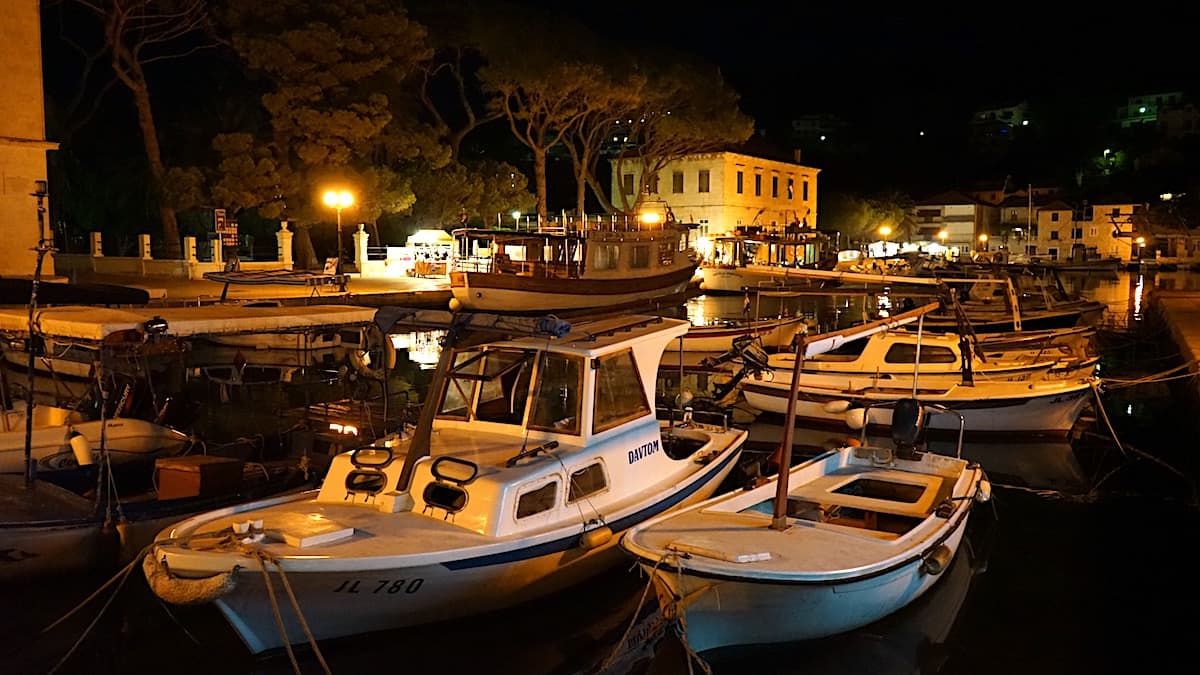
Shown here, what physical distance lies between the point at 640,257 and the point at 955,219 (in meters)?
60.5

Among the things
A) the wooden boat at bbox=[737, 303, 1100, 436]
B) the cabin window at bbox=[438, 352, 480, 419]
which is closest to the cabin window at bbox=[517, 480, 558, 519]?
the cabin window at bbox=[438, 352, 480, 419]

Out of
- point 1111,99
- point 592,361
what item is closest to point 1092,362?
point 592,361

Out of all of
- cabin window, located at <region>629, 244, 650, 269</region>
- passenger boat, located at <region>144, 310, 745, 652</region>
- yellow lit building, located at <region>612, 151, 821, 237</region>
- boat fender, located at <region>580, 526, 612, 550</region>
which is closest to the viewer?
passenger boat, located at <region>144, 310, 745, 652</region>

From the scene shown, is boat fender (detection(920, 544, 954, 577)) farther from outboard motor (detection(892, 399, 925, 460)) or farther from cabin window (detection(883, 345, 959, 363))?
cabin window (detection(883, 345, 959, 363))

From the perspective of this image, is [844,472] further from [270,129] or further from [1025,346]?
[270,129]

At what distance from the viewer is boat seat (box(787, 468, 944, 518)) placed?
10.2m

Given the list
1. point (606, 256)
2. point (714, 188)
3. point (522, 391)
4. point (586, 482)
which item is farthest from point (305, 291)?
point (714, 188)

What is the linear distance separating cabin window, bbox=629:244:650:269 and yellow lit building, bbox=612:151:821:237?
19.1 m

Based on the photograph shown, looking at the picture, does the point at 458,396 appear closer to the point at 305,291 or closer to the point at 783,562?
the point at 783,562

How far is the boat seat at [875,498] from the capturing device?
1021 cm

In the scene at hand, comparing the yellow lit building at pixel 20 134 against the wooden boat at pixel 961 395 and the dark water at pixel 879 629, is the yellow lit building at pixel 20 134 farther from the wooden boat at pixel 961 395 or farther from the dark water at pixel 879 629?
the wooden boat at pixel 961 395

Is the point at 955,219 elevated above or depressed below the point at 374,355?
above

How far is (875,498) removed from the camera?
37.3 feet

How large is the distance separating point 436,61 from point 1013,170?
7891 cm
